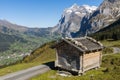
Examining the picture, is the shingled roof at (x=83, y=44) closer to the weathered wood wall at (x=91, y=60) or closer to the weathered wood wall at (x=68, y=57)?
the weathered wood wall at (x=68, y=57)

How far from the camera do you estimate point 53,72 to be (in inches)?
1775

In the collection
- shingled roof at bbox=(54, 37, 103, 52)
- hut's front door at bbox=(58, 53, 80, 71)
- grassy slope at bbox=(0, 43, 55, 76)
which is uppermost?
shingled roof at bbox=(54, 37, 103, 52)

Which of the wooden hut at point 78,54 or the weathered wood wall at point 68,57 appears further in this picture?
the weathered wood wall at point 68,57

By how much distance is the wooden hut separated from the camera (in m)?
41.9

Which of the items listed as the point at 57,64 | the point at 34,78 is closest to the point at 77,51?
the point at 57,64

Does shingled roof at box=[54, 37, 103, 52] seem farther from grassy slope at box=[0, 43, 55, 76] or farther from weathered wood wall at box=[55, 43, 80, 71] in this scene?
grassy slope at box=[0, 43, 55, 76]

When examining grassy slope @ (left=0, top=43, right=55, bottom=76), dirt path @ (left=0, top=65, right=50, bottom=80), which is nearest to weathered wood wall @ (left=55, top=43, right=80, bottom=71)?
dirt path @ (left=0, top=65, right=50, bottom=80)

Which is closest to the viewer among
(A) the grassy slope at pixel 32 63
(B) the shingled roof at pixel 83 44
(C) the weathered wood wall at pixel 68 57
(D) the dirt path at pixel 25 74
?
(D) the dirt path at pixel 25 74

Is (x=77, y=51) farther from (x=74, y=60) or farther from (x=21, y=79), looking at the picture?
(x=21, y=79)

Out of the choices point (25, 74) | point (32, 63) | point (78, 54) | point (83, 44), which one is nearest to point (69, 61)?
point (78, 54)

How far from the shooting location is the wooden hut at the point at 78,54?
1650 inches

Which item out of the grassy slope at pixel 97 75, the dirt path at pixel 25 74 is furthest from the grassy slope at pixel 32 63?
the grassy slope at pixel 97 75

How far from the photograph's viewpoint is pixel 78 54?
1650 inches

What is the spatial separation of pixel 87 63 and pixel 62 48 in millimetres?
5650
